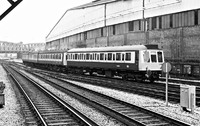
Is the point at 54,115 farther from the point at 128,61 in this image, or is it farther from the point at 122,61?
the point at 122,61

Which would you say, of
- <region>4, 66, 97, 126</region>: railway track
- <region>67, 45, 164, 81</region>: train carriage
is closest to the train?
<region>67, 45, 164, 81</region>: train carriage

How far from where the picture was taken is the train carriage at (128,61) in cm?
2183

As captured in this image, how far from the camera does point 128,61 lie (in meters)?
22.9

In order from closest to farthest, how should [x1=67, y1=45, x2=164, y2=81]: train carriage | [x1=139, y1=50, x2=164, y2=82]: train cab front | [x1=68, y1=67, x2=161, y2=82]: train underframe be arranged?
1. [x1=139, y1=50, x2=164, y2=82]: train cab front
2. [x1=67, y1=45, x2=164, y2=81]: train carriage
3. [x1=68, y1=67, x2=161, y2=82]: train underframe

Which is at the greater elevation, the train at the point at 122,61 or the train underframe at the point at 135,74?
the train at the point at 122,61

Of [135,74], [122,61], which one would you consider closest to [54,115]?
[135,74]

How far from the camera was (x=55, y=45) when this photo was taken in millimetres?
90375

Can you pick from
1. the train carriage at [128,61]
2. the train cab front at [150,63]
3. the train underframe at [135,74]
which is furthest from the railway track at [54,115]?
the train underframe at [135,74]

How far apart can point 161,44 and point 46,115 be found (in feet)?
94.7

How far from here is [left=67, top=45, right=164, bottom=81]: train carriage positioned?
2183 centimetres

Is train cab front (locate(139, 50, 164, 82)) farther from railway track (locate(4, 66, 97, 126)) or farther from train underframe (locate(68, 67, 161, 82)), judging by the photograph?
railway track (locate(4, 66, 97, 126))

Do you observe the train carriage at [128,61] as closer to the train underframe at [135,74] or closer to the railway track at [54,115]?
the train underframe at [135,74]

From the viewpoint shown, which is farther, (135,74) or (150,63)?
(135,74)

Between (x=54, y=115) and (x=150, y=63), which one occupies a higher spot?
(x=150, y=63)
